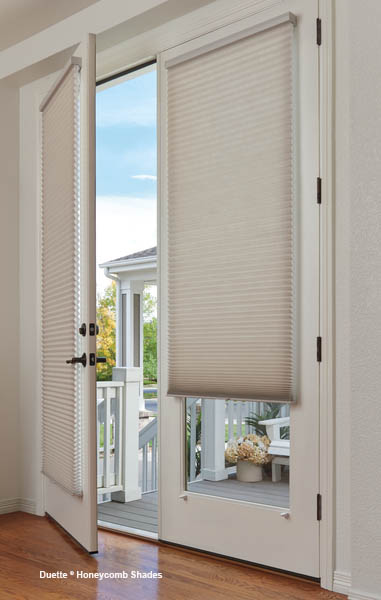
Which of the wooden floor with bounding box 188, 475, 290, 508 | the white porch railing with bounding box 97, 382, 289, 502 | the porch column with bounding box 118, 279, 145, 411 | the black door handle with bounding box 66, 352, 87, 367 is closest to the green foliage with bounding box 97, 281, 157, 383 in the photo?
the porch column with bounding box 118, 279, 145, 411

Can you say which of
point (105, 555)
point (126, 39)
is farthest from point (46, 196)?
point (105, 555)

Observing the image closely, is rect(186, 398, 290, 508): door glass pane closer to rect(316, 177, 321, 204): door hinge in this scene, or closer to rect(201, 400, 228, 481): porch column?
rect(201, 400, 228, 481): porch column

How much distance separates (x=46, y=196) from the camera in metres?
4.27

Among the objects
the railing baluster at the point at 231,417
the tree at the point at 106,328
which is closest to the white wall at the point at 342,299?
the railing baluster at the point at 231,417

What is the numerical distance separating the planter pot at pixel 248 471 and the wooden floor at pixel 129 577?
40cm

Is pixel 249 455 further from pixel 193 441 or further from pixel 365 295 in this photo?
pixel 365 295

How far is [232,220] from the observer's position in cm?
328

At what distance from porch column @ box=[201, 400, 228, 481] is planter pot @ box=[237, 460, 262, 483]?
98 mm

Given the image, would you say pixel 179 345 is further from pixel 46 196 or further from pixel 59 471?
pixel 46 196

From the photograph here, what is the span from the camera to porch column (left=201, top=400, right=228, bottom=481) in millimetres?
3361

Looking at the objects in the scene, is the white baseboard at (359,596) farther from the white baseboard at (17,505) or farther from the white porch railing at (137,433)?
the white baseboard at (17,505)

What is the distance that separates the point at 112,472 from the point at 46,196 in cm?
204

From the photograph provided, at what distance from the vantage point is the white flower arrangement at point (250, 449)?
3.17 meters

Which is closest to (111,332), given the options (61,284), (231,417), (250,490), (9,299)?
(9,299)
